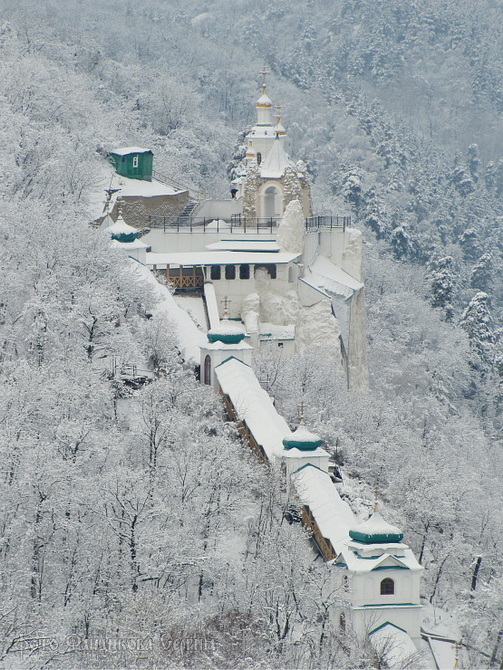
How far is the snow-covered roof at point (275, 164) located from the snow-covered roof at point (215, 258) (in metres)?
5.32

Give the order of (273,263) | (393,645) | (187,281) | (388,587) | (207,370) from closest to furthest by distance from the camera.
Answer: (393,645)
(388,587)
(207,370)
(187,281)
(273,263)

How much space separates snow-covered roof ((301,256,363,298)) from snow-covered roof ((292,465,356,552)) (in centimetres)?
2273

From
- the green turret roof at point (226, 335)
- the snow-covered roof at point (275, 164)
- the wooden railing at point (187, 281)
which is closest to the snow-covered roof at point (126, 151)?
the snow-covered roof at point (275, 164)

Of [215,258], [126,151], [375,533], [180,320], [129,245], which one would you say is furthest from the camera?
[126,151]

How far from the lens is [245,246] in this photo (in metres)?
63.1

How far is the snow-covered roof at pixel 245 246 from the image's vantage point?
2477 inches

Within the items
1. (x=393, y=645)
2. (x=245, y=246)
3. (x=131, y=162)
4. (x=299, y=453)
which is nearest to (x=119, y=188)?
(x=131, y=162)

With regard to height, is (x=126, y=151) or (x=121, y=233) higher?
(x=121, y=233)

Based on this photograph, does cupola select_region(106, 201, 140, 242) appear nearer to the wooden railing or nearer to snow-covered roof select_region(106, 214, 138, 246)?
snow-covered roof select_region(106, 214, 138, 246)

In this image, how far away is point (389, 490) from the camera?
153 ft

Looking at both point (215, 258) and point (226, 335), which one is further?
point (215, 258)

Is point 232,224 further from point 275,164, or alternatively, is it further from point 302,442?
point 302,442

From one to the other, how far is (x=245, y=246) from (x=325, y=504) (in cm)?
2440

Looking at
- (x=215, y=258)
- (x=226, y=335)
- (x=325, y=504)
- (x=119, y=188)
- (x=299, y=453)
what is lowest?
(x=119, y=188)
